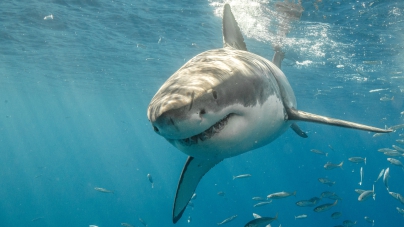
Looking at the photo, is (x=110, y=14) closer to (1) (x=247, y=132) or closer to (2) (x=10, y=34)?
(2) (x=10, y=34)

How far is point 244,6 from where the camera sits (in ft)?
42.2

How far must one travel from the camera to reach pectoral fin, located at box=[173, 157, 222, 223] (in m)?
4.24

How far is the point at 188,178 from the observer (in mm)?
4539

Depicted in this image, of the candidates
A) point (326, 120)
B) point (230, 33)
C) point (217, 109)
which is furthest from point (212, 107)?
point (230, 33)

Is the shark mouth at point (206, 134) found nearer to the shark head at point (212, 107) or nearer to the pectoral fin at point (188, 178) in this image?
the shark head at point (212, 107)

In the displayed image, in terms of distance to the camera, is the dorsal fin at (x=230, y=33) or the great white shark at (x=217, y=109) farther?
the dorsal fin at (x=230, y=33)

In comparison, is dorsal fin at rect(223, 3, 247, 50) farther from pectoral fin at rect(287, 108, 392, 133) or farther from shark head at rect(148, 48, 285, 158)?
shark head at rect(148, 48, 285, 158)

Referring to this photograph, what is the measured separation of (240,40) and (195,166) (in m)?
2.63

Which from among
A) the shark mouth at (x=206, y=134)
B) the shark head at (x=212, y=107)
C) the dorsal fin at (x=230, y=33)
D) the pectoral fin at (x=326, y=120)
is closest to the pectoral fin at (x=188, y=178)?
the pectoral fin at (x=326, y=120)

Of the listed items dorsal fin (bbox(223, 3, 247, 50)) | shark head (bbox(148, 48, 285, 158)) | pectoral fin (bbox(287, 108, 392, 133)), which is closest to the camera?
shark head (bbox(148, 48, 285, 158))

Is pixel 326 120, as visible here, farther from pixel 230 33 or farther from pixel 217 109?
pixel 230 33

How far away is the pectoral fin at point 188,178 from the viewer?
424cm

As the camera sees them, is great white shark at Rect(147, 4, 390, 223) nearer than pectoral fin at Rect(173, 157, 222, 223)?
Yes

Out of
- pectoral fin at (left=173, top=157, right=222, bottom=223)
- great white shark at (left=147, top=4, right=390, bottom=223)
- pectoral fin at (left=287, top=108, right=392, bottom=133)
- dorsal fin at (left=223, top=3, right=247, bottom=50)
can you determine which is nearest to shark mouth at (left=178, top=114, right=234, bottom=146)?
→ great white shark at (left=147, top=4, right=390, bottom=223)
